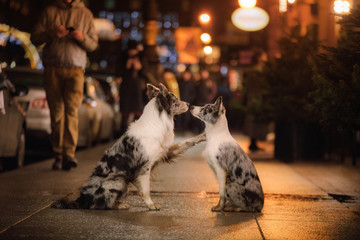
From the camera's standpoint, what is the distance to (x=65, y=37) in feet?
27.1

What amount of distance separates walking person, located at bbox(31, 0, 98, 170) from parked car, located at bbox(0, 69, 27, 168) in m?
0.54

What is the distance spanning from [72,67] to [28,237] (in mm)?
4463

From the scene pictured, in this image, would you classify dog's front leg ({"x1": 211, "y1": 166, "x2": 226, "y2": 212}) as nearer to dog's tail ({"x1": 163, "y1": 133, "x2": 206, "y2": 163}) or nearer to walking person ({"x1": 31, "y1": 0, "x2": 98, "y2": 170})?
dog's tail ({"x1": 163, "y1": 133, "x2": 206, "y2": 163})

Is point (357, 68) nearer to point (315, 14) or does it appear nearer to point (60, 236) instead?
point (60, 236)

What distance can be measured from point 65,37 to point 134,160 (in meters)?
3.65

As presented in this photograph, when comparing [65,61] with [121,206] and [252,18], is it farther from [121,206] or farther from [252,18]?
[252,18]

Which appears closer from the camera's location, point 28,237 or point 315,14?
point 28,237

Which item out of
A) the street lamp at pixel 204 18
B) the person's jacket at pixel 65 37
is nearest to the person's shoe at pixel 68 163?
the person's jacket at pixel 65 37

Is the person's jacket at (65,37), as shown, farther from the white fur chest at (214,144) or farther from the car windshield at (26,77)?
the white fur chest at (214,144)

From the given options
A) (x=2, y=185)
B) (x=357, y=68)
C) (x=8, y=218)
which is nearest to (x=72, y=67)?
(x=2, y=185)

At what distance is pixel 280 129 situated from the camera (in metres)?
10.8

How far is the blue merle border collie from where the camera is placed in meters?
5.26

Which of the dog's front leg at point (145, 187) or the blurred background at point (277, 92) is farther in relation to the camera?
the blurred background at point (277, 92)

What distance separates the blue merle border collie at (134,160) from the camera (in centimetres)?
526
